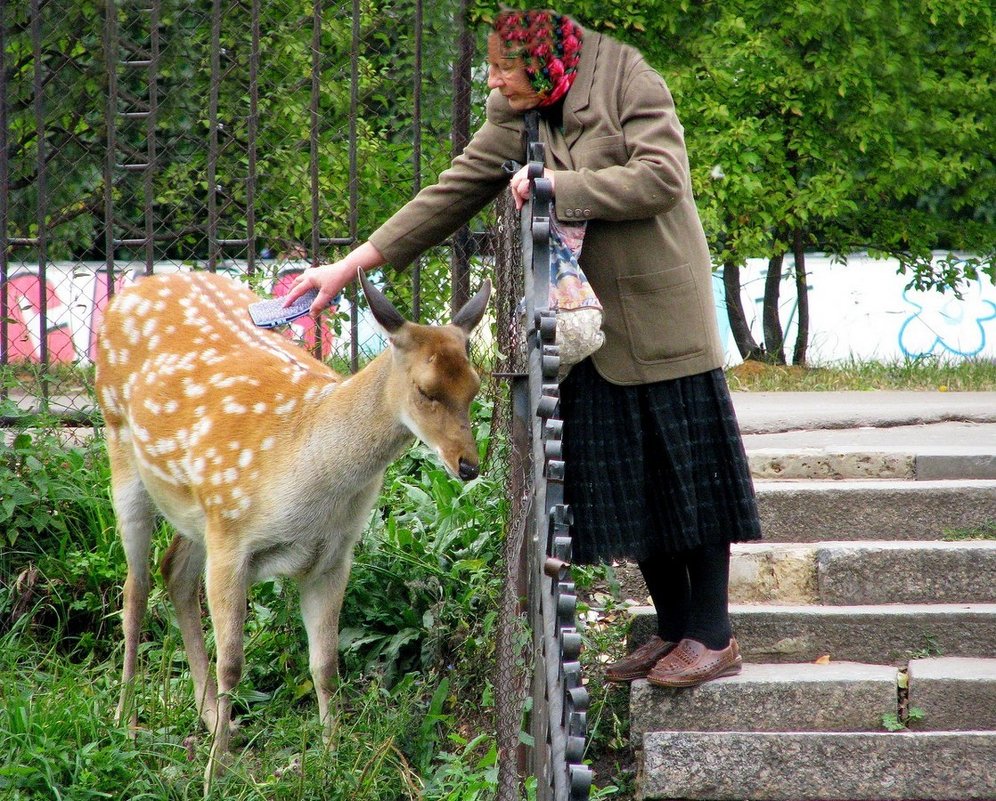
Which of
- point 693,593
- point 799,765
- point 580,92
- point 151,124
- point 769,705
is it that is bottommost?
point 799,765

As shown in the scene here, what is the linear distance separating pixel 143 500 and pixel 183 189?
2567 mm

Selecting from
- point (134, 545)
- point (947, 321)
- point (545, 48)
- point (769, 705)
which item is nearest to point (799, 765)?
point (769, 705)

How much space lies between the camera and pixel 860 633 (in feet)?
13.6

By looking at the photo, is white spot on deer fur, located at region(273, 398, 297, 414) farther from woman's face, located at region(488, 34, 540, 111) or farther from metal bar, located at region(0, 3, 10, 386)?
metal bar, located at region(0, 3, 10, 386)

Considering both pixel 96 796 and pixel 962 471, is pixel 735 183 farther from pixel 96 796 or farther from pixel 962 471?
pixel 96 796

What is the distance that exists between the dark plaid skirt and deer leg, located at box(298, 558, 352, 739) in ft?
3.55

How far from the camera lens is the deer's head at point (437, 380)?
3.76m

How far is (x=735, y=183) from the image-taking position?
9.35m

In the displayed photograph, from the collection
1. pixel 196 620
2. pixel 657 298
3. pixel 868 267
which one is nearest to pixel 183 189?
pixel 196 620

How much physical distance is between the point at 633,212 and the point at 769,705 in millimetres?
1608

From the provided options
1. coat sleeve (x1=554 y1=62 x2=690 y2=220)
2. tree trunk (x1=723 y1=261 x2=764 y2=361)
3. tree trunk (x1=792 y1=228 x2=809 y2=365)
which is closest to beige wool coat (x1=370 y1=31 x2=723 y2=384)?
coat sleeve (x1=554 y1=62 x2=690 y2=220)

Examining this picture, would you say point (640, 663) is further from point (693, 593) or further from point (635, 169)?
point (635, 169)

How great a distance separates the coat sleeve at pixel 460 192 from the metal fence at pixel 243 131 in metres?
1.06

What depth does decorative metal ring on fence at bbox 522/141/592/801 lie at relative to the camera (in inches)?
103
